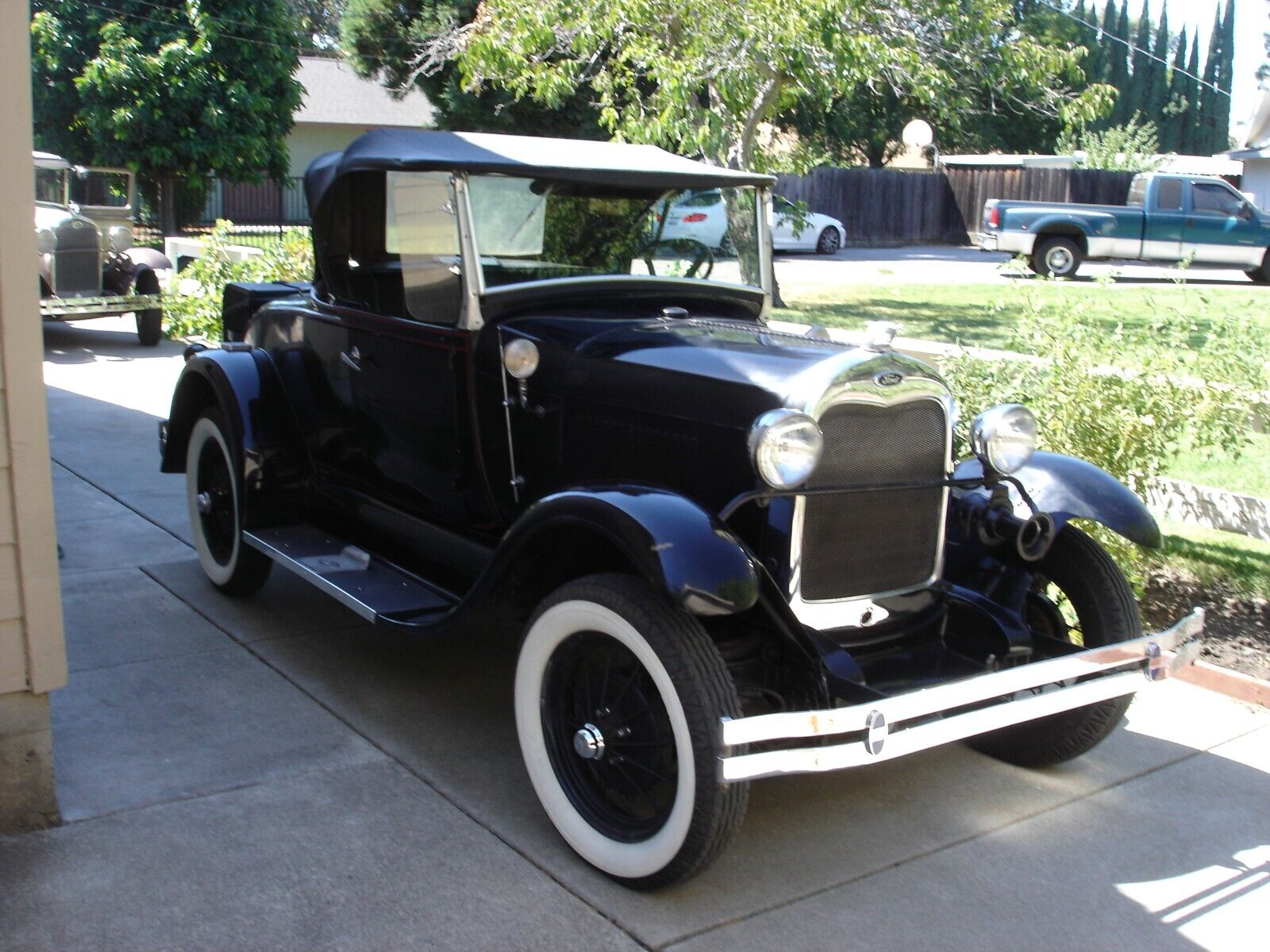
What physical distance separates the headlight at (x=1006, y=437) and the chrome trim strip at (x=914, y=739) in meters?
0.78

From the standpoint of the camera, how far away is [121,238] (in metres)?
14.1

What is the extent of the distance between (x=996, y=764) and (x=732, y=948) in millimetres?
1503

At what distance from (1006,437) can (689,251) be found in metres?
1.42

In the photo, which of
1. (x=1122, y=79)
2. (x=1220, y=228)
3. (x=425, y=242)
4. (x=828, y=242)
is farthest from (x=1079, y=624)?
(x=1122, y=79)

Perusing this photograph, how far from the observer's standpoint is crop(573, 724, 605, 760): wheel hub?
3.31 m

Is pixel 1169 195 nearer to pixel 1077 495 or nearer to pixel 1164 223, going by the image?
pixel 1164 223

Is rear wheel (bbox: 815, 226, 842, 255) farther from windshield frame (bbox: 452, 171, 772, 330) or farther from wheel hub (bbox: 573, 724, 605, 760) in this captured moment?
wheel hub (bbox: 573, 724, 605, 760)

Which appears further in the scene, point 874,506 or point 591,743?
point 874,506

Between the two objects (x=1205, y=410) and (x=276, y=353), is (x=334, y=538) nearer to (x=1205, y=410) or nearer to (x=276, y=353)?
(x=276, y=353)

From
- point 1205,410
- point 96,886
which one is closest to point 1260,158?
point 1205,410

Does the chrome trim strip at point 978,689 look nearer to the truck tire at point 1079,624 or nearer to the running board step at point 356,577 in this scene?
the truck tire at point 1079,624

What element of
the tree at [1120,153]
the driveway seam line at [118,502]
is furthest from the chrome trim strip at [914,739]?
the tree at [1120,153]

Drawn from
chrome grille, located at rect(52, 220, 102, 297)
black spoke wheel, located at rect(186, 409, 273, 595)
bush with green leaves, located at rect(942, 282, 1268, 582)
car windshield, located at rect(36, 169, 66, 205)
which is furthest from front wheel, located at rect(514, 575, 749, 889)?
car windshield, located at rect(36, 169, 66, 205)

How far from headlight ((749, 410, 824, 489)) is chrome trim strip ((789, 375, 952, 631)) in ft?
0.39
